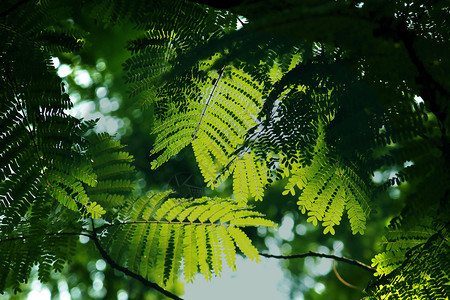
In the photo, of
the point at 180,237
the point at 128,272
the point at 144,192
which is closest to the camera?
the point at 128,272

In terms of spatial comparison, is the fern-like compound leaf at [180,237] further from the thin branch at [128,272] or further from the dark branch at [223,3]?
the dark branch at [223,3]

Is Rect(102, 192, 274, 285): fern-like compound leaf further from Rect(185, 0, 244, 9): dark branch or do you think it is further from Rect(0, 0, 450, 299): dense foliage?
Rect(185, 0, 244, 9): dark branch

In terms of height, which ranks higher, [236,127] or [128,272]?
[236,127]

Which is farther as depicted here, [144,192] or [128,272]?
[144,192]

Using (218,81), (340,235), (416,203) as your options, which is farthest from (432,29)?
(340,235)

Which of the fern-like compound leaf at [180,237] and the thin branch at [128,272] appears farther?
the fern-like compound leaf at [180,237]

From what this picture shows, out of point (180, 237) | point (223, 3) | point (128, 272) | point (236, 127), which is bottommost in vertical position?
point (128, 272)

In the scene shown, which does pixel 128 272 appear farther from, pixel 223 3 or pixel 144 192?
pixel 144 192

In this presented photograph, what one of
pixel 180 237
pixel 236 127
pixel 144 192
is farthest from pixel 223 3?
pixel 144 192

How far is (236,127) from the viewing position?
67.2 inches

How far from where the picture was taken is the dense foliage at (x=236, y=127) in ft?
2.73

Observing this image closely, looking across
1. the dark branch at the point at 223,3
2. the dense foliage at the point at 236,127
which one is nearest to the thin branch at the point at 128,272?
the dense foliage at the point at 236,127

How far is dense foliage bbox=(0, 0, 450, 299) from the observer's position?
0.83 meters

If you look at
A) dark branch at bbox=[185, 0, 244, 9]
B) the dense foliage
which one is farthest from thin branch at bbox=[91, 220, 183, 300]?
dark branch at bbox=[185, 0, 244, 9]
